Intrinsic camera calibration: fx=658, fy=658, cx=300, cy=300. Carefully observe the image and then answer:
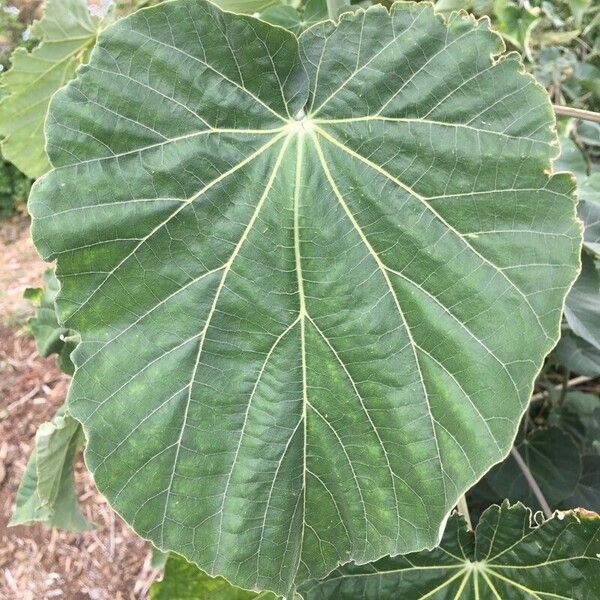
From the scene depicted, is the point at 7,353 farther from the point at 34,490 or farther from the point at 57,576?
the point at 34,490

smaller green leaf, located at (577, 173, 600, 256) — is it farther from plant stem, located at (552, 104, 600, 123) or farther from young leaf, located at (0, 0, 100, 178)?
young leaf, located at (0, 0, 100, 178)

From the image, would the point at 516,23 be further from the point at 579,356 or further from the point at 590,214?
the point at 579,356

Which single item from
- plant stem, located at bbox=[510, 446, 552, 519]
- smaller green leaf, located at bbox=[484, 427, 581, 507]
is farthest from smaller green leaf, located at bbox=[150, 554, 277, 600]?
smaller green leaf, located at bbox=[484, 427, 581, 507]

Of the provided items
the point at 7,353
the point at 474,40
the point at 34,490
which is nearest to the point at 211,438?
the point at 474,40

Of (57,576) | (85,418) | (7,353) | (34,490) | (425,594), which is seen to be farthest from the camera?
(7,353)

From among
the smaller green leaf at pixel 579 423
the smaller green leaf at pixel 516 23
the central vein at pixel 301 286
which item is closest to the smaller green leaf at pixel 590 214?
the smaller green leaf at pixel 579 423

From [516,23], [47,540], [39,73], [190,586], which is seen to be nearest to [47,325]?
[39,73]
